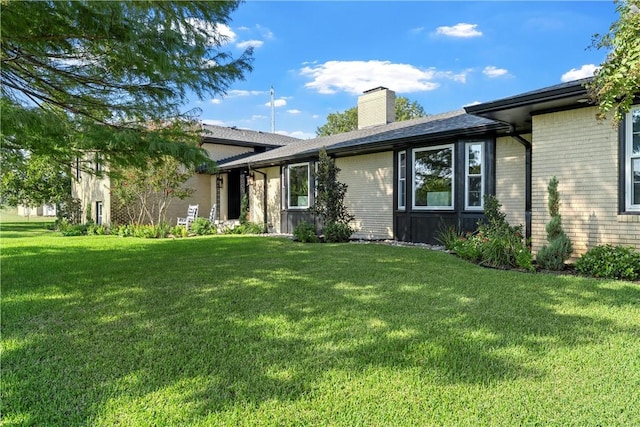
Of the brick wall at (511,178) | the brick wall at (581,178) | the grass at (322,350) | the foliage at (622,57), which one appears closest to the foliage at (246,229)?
the brick wall at (511,178)

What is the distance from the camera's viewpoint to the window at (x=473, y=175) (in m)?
9.46

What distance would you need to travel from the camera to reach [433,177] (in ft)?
33.8

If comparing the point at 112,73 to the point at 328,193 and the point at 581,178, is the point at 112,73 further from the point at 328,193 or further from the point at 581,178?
the point at 581,178

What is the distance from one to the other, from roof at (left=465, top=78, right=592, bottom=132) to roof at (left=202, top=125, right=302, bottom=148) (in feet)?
46.8

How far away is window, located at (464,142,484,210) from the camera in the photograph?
946cm

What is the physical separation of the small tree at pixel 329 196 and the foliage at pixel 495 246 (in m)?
3.69

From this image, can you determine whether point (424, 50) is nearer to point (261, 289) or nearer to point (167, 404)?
point (261, 289)

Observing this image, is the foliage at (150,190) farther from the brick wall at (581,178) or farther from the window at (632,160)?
the window at (632,160)

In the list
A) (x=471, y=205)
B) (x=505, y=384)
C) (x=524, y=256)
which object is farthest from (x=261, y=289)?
(x=471, y=205)

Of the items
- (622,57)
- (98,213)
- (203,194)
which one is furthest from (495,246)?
(98,213)

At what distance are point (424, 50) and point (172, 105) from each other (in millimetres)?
11947

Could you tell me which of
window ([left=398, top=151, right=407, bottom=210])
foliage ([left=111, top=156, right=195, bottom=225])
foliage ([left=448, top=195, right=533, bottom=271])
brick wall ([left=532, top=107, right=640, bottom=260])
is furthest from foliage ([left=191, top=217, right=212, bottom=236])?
brick wall ([left=532, top=107, right=640, bottom=260])

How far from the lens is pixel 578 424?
7.15 ft

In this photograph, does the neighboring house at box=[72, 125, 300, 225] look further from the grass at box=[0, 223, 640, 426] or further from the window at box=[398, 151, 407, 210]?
the grass at box=[0, 223, 640, 426]
